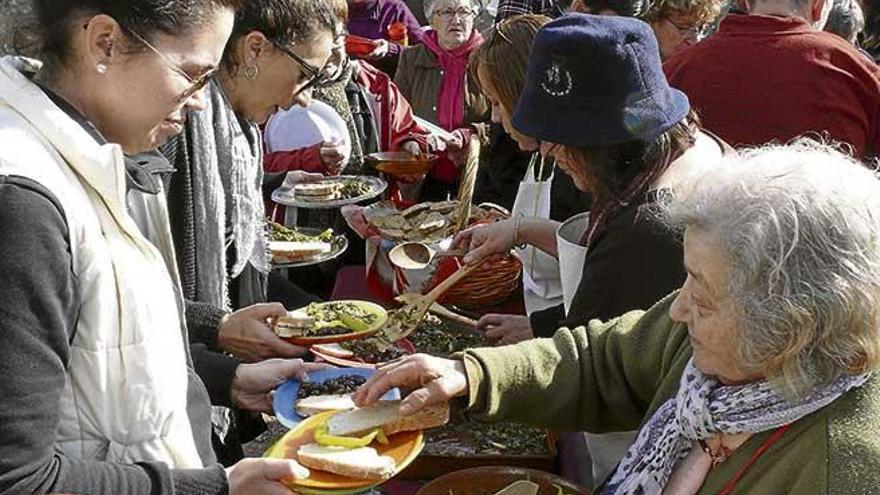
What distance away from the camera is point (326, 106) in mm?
4164

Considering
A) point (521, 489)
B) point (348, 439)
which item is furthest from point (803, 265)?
point (348, 439)

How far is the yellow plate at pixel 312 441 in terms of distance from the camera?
1707 mm

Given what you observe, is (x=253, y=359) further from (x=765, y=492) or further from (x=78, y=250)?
(x=765, y=492)

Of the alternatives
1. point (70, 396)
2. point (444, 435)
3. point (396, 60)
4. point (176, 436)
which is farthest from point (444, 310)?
point (396, 60)

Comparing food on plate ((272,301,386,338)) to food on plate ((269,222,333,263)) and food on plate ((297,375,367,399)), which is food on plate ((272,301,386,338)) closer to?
food on plate ((297,375,367,399))

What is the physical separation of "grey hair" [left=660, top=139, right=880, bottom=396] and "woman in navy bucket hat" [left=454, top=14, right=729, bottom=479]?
59 centimetres

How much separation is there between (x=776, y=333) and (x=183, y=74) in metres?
1.08

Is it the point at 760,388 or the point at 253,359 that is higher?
the point at 760,388

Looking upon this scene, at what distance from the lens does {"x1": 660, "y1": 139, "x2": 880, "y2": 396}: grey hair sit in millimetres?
1397

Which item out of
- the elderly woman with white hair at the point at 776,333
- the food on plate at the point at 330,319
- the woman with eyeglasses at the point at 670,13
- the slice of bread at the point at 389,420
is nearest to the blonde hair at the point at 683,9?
the woman with eyeglasses at the point at 670,13

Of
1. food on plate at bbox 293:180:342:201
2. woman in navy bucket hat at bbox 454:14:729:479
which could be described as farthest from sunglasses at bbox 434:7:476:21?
woman in navy bucket hat at bbox 454:14:729:479

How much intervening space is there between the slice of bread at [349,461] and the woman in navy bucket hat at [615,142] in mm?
656

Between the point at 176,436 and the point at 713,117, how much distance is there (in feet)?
8.18

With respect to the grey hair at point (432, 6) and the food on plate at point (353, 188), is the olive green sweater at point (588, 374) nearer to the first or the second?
the food on plate at point (353, 188)
